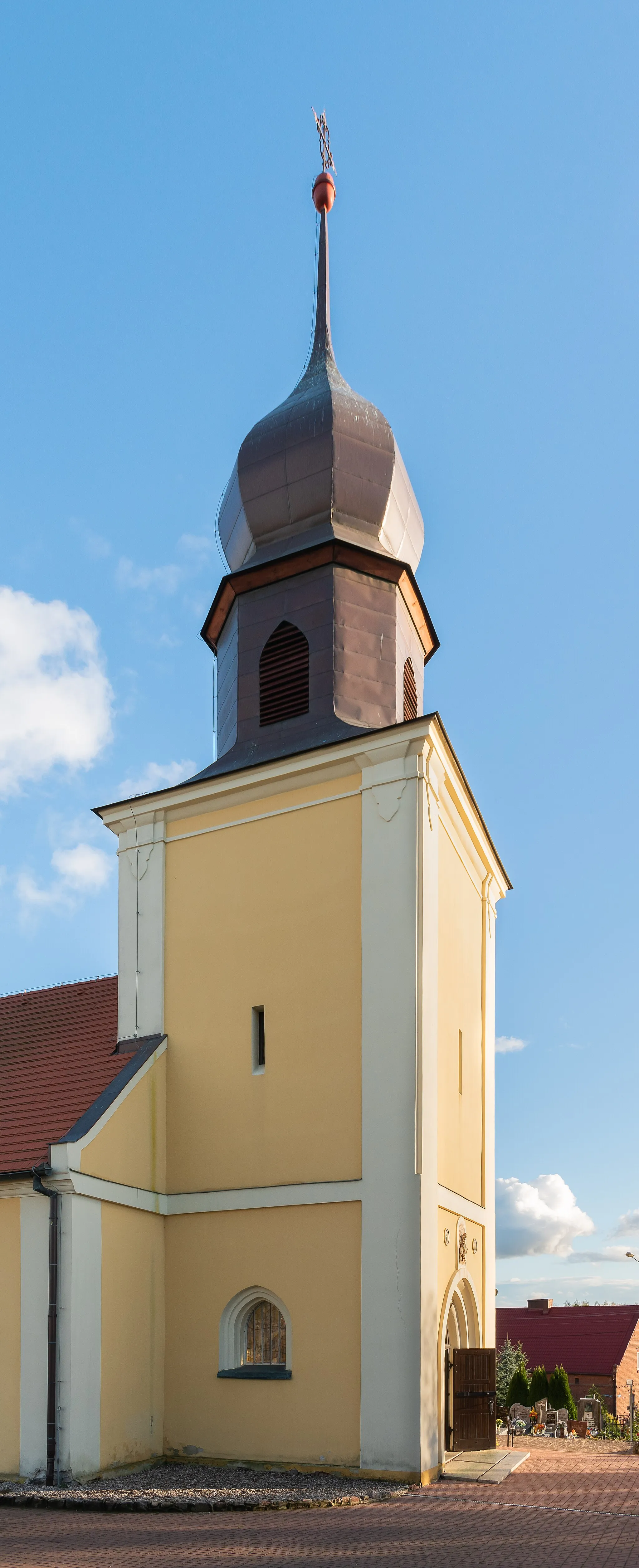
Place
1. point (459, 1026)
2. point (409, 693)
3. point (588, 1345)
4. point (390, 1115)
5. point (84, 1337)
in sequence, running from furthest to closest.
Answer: point (588, 1345)
point (409, 693)
point (459, 1026)
point (390, 1115)
point (84, 1337)

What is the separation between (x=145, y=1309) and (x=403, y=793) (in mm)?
5925

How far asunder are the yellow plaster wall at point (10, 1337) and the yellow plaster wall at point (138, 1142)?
88 centimetres

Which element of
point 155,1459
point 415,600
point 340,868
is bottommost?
point 155,1459

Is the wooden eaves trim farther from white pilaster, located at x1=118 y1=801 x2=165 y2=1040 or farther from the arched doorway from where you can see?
the arched doorway

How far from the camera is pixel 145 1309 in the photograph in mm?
13023

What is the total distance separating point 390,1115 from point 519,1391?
2335 cm

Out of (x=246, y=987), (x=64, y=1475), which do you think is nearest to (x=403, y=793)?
(x=246, y=987)

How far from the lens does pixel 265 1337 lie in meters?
12.7

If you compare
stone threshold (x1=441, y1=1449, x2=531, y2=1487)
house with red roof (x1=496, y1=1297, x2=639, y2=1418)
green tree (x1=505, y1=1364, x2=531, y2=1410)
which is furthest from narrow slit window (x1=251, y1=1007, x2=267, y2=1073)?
house with red roof (x1=496, y1=1297, x2=639, y2=1418)

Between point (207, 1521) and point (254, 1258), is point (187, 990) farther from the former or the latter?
point (207, 1521)

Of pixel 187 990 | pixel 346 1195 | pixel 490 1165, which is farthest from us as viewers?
pixel 490 1165

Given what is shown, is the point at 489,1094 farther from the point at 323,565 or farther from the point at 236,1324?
the point at 323,565

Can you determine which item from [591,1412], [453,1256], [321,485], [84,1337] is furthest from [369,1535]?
[591,1412]

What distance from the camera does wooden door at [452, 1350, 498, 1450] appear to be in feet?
41.7
